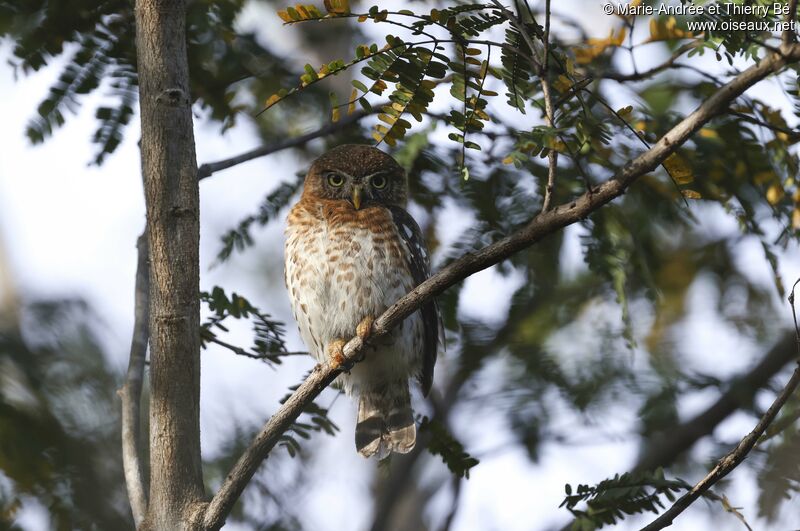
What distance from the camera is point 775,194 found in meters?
4.63

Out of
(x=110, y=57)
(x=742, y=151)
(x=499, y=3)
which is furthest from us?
(x=742, y=151)

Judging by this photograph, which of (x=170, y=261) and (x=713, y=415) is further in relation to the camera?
(x=713, y=415)

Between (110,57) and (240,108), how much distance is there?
993 mm

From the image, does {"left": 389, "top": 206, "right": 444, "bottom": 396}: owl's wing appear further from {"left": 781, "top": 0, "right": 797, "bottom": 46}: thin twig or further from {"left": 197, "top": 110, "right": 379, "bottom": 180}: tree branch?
{"left": 781, "top": 0, "right": 797, "bottom": 46}: thin twig

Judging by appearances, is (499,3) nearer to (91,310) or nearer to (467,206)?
(467,206)

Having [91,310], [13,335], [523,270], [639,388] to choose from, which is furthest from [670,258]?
[13,335]

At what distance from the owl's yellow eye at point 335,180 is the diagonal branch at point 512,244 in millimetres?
1870

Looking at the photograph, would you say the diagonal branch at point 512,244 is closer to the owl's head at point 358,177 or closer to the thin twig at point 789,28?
the thin twig at point 789,28

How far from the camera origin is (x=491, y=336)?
225 inches

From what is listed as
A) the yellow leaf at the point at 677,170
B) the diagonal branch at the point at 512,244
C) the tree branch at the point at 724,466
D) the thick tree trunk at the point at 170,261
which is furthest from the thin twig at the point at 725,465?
the thick tree trunk at the point at 170,261

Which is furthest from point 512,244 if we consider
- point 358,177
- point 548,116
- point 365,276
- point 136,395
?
point 358,177

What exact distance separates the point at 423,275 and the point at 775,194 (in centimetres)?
185

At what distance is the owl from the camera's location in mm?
4867

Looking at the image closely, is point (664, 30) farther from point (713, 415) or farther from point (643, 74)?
point (713, 415)
